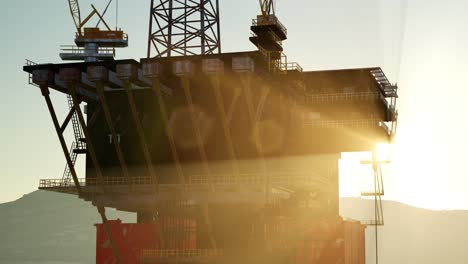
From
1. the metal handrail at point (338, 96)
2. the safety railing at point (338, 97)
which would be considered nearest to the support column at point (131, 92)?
the safety railing at point (338, 97)

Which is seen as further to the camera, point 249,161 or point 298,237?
point 298,237

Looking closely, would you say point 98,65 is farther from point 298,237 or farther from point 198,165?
point 298,237

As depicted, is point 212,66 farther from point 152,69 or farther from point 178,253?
point 178,253

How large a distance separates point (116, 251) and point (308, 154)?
26934 millimetres

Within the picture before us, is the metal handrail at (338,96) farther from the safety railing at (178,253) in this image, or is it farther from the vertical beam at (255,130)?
the safety railing at (178,253)

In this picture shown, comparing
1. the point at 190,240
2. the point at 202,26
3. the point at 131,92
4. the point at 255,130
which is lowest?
the point at 190,240

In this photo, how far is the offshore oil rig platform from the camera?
240 ft

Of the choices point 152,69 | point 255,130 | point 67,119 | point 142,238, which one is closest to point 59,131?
point 67,119

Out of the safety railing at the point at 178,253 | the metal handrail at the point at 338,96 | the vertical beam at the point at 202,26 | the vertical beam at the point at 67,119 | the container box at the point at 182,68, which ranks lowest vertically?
the safety railing at the point at 178,253

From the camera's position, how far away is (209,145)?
269ft

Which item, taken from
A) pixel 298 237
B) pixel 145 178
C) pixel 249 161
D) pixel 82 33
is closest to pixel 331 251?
pixel 298 237

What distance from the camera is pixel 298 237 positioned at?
89438mm

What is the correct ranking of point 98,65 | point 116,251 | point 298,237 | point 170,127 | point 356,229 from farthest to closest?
point 356,229
point 298,237
point 116,251
point 170,127
point 98,65

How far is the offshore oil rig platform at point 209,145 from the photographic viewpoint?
7306cm
